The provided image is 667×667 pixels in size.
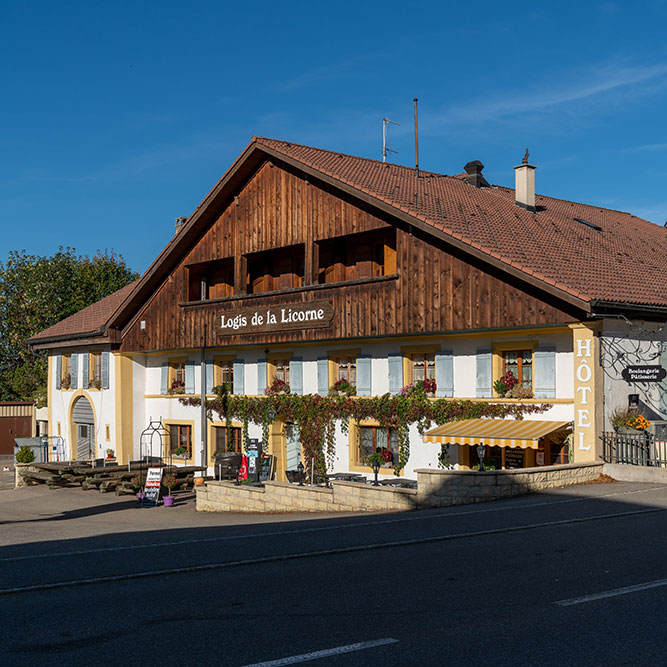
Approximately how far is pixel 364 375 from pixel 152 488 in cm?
747

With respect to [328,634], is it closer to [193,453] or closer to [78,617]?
[78,617]

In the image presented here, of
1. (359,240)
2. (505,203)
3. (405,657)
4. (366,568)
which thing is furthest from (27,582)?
(505,203)

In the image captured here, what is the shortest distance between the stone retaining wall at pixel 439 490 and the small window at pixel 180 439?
11047mm

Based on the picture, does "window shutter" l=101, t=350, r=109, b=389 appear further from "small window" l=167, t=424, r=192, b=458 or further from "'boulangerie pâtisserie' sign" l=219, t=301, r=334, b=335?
"'boulangerie pâtisserie' sign" l=219, t=301, r=334, b=335

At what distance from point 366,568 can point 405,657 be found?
3.99m

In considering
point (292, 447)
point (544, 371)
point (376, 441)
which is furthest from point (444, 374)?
point (292, 447)

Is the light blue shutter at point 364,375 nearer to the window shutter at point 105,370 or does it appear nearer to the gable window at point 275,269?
the gable window at point 275,269

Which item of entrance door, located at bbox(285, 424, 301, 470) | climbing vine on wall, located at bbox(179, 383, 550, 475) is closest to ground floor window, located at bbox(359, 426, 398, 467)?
climbing vine on wall, located at bbox(179, 383, 550, 475)

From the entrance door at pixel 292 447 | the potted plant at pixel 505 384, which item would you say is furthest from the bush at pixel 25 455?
the potted plant at pixel 505 384

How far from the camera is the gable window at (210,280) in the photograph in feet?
96.9

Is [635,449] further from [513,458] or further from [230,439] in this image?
[230,439]

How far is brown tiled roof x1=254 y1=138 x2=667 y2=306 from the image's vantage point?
1945 centimetres

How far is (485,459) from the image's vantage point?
21.8 m

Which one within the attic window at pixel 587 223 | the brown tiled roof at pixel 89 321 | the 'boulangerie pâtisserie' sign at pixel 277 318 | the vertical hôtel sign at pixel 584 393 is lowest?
the vertical hôtel sign at pixel 584 393
